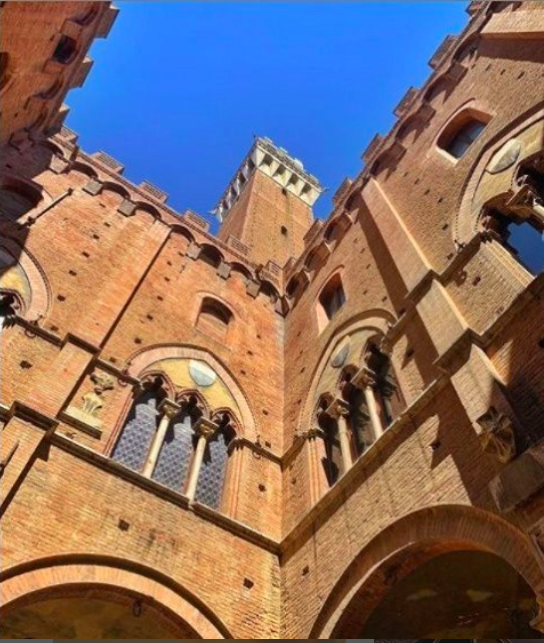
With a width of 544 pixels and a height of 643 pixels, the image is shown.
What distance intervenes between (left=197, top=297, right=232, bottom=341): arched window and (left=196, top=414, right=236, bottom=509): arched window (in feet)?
8.02

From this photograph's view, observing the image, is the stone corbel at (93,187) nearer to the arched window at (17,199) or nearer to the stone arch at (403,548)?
the arched window at (17,199)

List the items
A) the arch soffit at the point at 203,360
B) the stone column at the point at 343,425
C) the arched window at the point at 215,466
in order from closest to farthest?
the stone column at the point at 343,425, the arched window at the point at 215,466, the arch soffit at the point at 203,360

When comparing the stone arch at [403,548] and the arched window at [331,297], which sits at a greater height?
the arched window at [331,297]

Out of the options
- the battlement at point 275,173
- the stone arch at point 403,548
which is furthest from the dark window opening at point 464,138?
the battlement at point 275,173

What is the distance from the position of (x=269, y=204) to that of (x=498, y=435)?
2218 cm

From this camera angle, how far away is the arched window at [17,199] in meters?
10.4

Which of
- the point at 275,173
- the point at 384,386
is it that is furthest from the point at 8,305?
the point at 275,173

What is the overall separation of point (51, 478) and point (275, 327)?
764 cm

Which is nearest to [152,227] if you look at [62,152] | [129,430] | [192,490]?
[62,152]

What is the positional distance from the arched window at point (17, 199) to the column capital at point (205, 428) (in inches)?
193

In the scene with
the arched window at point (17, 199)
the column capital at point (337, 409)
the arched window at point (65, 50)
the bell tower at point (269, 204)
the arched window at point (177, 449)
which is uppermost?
the bell tower at point (269, 204)

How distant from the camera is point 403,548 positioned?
5812mm

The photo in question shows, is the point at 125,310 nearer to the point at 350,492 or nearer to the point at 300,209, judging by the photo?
the point at 350,492

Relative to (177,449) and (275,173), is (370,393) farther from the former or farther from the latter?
(275,173)
